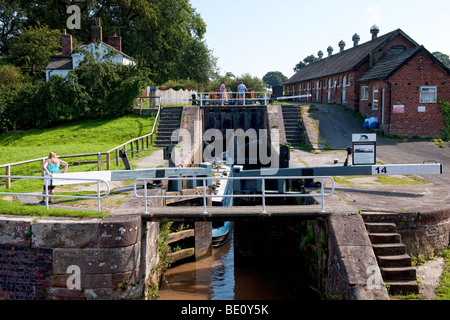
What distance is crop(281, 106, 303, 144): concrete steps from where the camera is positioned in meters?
23.2

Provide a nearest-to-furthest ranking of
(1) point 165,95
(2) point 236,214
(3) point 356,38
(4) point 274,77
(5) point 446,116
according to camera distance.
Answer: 1. (2) point 236,214
2. (5) point 446,116
3. (1) point 165,95
4. (3) point 356,38
5. (4) point 274,77

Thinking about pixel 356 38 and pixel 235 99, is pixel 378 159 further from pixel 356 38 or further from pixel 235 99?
pixel 356 38

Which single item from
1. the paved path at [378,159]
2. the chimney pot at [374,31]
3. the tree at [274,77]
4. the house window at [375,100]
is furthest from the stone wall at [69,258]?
the tree at [274,77]

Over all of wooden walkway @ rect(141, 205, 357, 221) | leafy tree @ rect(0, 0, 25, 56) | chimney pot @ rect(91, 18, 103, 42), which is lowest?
wooden walkway @ rect(141, 205, 357, 221)

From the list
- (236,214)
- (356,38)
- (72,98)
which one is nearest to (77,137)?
(72,98)

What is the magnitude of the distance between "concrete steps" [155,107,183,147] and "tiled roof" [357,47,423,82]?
1194cm

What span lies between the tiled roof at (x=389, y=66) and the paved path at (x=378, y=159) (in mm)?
2810

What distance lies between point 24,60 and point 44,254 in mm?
41077

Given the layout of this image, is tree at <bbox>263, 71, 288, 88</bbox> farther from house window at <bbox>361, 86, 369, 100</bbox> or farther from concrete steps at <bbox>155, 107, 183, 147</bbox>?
concrete steps at <bbox>155, 107, 183, 147</bbox>

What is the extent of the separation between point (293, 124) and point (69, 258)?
57.7 feet

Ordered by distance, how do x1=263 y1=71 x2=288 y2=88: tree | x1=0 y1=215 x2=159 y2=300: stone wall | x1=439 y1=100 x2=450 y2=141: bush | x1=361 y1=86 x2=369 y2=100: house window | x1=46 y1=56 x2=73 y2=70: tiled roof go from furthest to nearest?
x1=263 y1=71 x2=288 y2=88: tree, x1=46 y1=56 x2=73 y2=70: tiled roof, x1=361 y1=86 x2=369 y2=100: house window, x1=439 y1=100 x2=450 y2=141: bush, x1=0 y1=215 x2=159 y2=300: stone wall

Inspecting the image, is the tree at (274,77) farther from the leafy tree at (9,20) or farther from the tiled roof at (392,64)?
the tiled roof at (392,64)

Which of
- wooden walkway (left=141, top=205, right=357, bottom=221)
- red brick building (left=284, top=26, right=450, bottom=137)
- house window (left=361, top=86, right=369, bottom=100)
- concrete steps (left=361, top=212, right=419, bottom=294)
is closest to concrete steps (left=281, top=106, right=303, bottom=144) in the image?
red brick building (left=284, top=26, right=450, bottom=137)

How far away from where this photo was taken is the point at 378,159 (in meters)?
18.8
